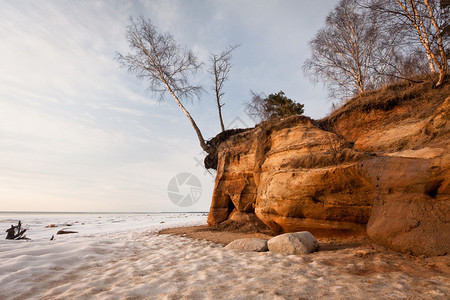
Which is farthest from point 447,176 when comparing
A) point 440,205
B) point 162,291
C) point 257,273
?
point 162,291

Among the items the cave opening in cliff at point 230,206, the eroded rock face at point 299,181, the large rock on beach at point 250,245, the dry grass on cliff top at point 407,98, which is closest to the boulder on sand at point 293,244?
the large rock on beach at point 250,245

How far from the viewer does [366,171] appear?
474 cm

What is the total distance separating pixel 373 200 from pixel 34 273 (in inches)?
249

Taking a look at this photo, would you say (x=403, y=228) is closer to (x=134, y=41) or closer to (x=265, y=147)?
(x=265, y=147)

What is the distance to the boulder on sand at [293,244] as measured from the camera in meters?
4.06

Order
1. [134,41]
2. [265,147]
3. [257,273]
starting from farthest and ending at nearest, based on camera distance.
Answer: [134,41]
[265,147]
[257,273]

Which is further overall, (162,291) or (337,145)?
(337,145)

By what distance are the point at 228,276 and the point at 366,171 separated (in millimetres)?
3999

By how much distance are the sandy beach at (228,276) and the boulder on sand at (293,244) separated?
297 mm

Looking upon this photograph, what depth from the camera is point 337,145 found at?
593 cm

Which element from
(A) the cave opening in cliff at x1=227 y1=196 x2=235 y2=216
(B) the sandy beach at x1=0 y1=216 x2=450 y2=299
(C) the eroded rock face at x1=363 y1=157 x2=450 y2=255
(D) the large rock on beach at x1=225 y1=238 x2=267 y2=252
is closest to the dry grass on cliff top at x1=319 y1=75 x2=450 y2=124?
(C) the eroded rock face at x1=363 y1=157 x2=450 y2=255

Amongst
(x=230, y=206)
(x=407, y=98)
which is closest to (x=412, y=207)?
(x=407, y=98)

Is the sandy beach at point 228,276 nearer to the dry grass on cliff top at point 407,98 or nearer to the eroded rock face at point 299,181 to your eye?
the eroded rock face at point 299,181

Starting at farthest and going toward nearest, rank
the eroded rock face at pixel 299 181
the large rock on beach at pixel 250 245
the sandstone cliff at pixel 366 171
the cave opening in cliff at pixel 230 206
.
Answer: the cave opening in cliff at pixel 230 206 → the eroded rock face at pixel 299 181 → the large rock on beach at pixel 250 245 → the sandstone cliff at pixel 366 171
